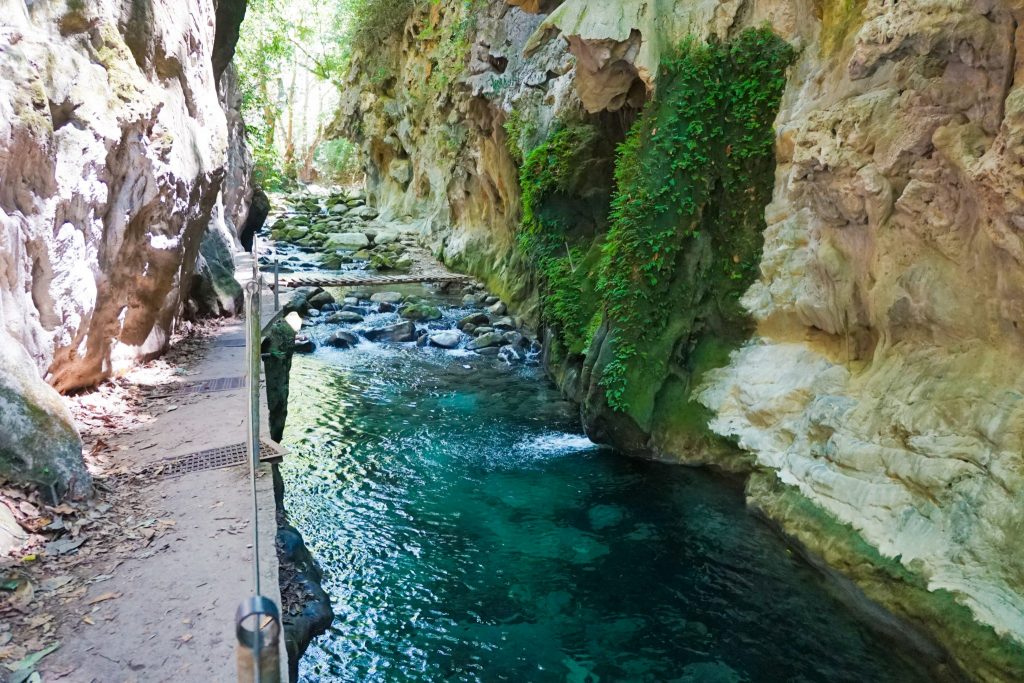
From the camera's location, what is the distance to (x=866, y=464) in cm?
683

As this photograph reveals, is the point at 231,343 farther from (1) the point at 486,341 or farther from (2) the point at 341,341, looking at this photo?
(1) the point at 486,341

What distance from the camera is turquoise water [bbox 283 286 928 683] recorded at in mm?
5668

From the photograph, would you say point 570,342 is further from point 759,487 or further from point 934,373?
point 934,373

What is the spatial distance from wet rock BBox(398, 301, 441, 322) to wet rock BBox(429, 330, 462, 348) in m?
1.31

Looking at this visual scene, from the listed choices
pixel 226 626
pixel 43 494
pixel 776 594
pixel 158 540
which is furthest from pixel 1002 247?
pixel 43 494

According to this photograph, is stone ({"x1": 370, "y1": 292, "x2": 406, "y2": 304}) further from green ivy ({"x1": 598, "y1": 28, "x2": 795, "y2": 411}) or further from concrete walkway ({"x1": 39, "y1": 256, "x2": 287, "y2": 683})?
concrete walkway ({"x1": 39, "y1": 256, "x2": 287, "y2": 683})

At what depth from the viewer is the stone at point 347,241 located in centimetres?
2509

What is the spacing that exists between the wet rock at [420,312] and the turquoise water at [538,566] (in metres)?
5.85

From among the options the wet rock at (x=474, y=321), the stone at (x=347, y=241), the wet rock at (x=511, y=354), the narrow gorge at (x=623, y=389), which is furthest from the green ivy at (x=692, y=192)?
the stone at (x=347, y=241)

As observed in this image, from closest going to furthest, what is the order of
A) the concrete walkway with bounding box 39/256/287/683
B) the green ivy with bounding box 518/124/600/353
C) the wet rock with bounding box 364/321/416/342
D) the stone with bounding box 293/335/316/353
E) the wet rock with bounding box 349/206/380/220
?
the concrete walkway with bounding box 39/256/287/683 → the green ivy with bounding box 518/124/600/353 → the stone with bounding box 293/335/316/353 → the wet rock with bounding box 364/321/416/342 → the wet rock with bounding box 349/206/380/220

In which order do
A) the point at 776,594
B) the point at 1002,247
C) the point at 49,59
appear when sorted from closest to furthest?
the point at 1002,247
the point at 49,59
the point at 776,594

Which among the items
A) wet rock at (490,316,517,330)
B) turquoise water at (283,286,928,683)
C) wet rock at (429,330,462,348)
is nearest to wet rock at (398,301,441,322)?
wet rock at (429,330,462,348)

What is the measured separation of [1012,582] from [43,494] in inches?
284

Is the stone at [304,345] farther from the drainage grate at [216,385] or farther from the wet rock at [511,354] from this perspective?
the drainage grate at [216,385]
